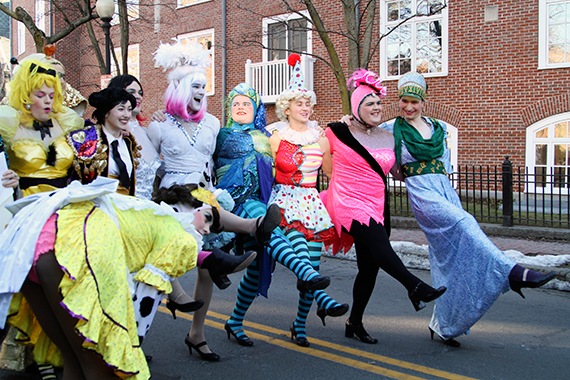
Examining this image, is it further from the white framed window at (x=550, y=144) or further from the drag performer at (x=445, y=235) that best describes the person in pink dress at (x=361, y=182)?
the white framed window at (x=550, y=144)

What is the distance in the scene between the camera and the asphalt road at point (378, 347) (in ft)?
12.1

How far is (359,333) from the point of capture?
4.41 metres

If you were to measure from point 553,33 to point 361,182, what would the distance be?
39.1ft

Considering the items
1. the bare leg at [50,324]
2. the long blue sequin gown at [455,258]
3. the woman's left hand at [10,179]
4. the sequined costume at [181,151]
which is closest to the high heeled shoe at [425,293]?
the long blue sequin gown at [455,258]

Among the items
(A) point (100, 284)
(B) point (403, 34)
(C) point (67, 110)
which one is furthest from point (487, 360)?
(B) point (403, 34)

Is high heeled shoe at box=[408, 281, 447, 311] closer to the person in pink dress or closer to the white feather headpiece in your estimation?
the person in pink dress

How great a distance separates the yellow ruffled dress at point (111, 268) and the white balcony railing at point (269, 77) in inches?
604

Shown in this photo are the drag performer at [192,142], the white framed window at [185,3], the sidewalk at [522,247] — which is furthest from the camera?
the white framed window at [185,3]

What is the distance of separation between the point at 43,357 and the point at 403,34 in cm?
1492

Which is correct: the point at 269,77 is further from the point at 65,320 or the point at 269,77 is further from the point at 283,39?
the point at 65,320

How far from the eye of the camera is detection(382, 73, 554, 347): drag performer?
3.82 metres

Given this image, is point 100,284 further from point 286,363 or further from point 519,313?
point 519,313

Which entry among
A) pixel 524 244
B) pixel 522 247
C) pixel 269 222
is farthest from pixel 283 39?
pixel 269 222

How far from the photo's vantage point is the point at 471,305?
12.9 ft
